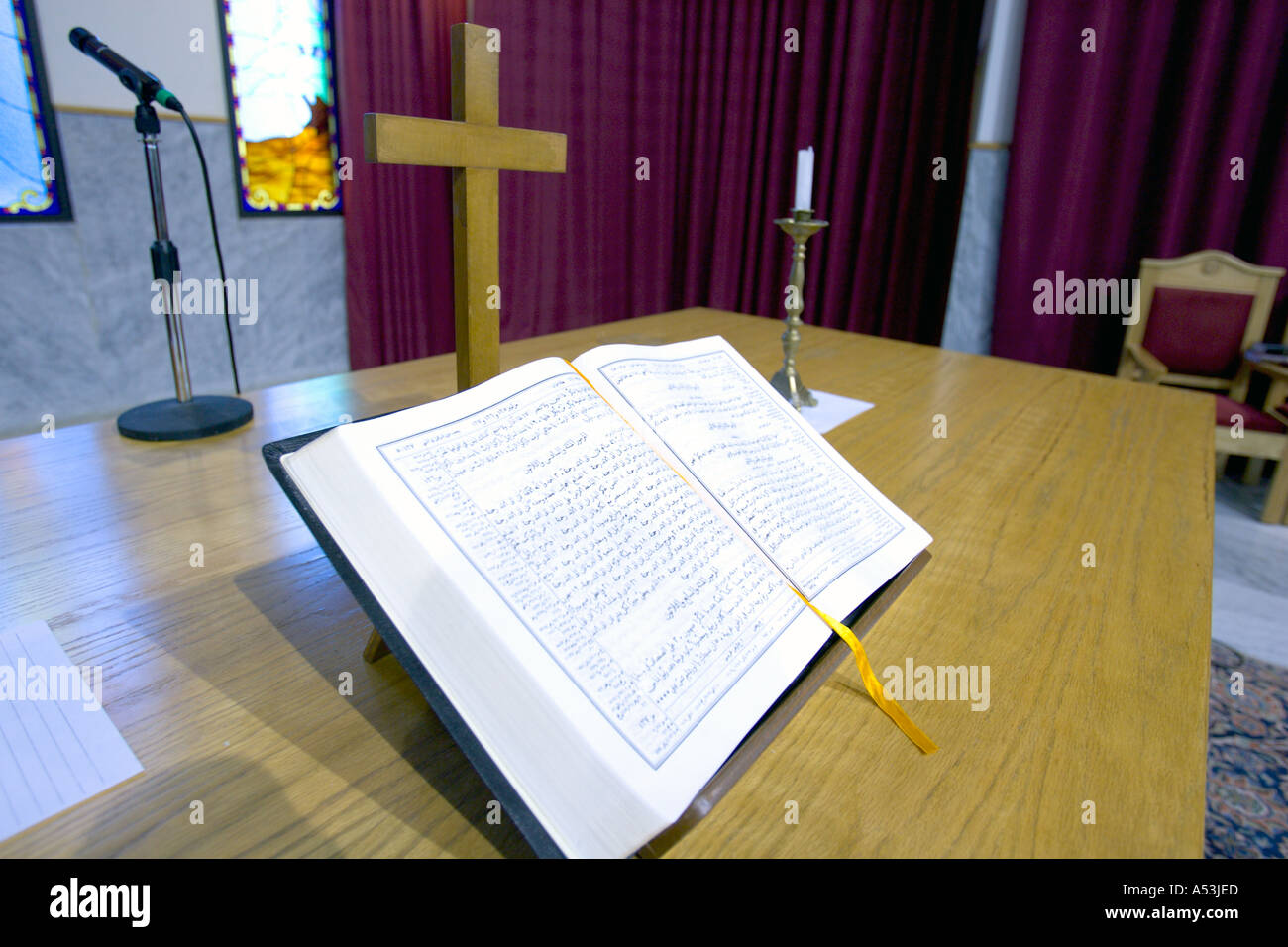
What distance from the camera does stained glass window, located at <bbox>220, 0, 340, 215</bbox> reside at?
2797 millimetres

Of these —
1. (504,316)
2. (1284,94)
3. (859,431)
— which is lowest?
(504,316)

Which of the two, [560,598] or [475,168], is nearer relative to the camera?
[560,598]

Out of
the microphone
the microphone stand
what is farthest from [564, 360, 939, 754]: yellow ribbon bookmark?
the microphone

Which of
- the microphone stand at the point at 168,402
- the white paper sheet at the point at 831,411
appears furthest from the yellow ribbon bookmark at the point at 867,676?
the microphone stand at the point at 168,402

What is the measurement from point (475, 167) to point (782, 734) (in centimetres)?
54

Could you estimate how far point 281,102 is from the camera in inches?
116
